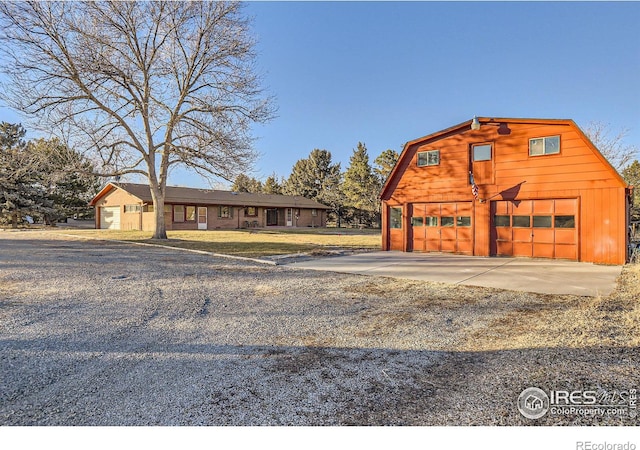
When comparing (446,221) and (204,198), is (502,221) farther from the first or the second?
(204,198)

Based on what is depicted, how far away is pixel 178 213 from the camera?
28766 millimetres

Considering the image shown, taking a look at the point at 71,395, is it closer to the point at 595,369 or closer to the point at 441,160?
the point at 595,369

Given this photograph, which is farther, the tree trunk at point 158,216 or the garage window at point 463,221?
the tree trunk at point 158,216

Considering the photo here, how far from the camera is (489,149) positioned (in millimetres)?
12711

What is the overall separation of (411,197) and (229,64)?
1214cm

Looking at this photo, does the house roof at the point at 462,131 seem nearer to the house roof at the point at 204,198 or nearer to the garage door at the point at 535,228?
the garage door at the point at 535,228

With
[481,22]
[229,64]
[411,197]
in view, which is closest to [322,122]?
[229,64]

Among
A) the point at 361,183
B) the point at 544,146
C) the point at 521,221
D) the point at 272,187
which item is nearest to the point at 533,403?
the point at 521,221

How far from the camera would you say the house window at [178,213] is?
28.4 metres

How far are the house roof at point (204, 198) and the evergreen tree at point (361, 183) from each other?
4738 mm

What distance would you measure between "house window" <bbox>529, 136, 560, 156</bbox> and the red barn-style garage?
0.10 feet
